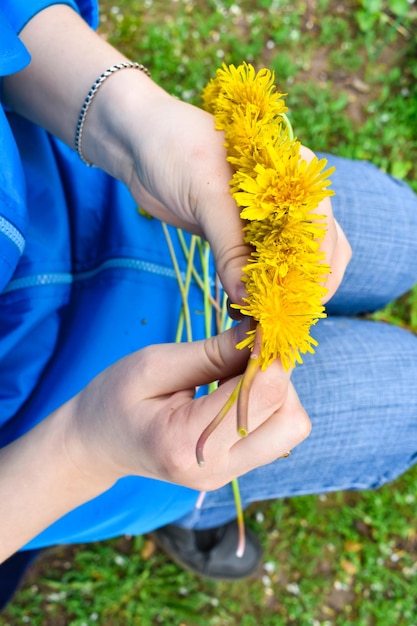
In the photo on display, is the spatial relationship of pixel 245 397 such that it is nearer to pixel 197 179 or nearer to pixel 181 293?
pixel 197 179

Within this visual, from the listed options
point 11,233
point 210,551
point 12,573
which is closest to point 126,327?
point 11,233

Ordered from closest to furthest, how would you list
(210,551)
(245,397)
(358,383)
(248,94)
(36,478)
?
1. (245,397)
2. (248,94)
3. (36,478)
4. (358,383)
5. (210,551)

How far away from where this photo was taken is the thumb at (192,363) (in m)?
0.73

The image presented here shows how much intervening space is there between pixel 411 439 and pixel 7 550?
36.6 inches

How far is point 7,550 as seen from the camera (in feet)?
2.84

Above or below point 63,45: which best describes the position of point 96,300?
below

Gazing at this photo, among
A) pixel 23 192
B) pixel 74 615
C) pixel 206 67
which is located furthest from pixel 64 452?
pixel 206 67

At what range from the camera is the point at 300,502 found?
189cm

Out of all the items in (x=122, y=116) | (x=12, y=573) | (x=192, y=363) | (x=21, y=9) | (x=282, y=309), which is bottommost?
(x=12, y=573)

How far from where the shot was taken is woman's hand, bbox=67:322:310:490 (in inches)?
28.2

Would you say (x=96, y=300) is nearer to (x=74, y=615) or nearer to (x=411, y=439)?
(x=411, y=439)

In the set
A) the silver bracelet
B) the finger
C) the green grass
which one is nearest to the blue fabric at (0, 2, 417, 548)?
the silver bracelet

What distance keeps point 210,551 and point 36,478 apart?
107 cm

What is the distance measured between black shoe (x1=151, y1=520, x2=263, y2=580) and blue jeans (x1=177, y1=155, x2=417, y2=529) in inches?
16.4
